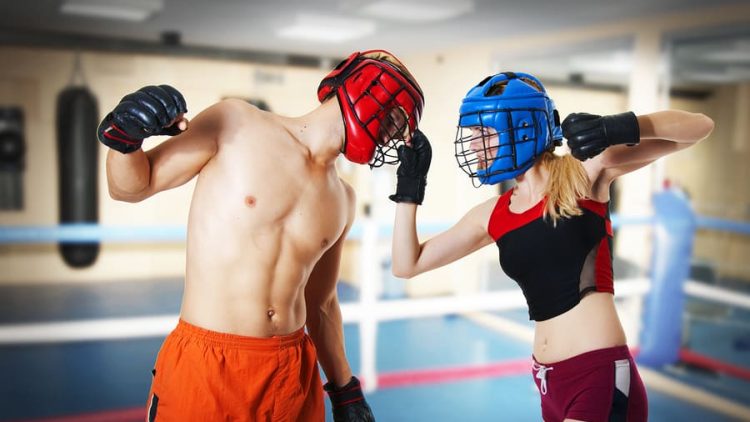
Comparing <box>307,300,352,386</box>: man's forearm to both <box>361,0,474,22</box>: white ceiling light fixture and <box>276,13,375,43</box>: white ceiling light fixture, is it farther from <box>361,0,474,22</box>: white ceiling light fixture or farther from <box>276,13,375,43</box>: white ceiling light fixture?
<box>276,13,375,43</box>: white ceiling light fixture

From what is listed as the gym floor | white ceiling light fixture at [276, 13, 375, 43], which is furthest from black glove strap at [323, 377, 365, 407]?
white ceiling light fixture at [276, 13, 375, 43]

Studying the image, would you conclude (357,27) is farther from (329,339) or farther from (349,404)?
(349,404)

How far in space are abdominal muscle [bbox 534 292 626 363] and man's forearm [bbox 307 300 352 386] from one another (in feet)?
2.07

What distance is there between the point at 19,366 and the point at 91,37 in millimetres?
4379

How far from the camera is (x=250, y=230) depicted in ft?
4.96

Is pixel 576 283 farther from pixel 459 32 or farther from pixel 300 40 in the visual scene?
pixel 300 40

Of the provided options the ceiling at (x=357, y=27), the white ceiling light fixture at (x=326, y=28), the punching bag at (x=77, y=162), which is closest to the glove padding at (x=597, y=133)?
the ceiling at (x=357, y=27)

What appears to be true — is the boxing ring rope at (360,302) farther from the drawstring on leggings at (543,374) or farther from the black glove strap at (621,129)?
the black glove strap at (621,129)

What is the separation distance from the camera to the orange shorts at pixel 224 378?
147 cm

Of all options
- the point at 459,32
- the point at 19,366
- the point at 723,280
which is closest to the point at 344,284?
the point at 459,32

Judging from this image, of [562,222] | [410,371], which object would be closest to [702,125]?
[562,222]

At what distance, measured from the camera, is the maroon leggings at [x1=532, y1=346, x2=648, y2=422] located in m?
1.51

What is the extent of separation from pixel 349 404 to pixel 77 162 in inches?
293

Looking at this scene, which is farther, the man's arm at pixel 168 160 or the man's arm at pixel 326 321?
the man's arm at pixel 326 321
